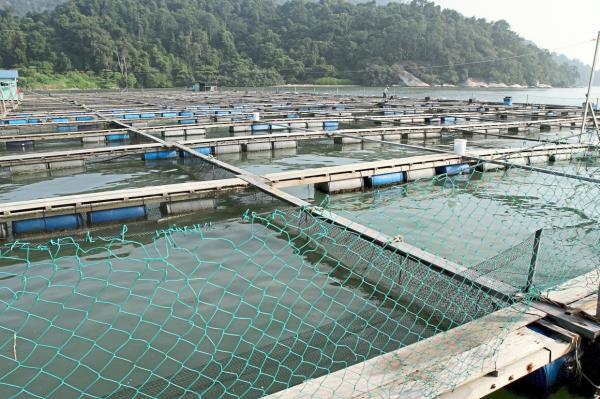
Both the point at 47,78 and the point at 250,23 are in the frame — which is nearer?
the point at 47,78

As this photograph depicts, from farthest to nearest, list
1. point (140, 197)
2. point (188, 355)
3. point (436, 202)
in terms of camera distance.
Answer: point (436, 202)
point (140, 197)
point (188, 355)

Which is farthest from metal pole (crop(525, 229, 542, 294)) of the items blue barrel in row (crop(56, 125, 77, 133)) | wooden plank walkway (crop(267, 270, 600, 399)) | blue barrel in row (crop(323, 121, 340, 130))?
blue barrel in row (crop(56, 125, 77, 133))

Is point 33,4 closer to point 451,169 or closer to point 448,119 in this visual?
point 448,119

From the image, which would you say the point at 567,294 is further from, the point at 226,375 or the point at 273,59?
the point at 273,59

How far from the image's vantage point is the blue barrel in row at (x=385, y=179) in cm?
952

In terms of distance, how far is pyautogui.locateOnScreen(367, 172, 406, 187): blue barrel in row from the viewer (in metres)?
9.52

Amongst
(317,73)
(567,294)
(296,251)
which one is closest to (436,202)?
(296,251)

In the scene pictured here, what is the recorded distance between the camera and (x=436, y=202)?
9062mm

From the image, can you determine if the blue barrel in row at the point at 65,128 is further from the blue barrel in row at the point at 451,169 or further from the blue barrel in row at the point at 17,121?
the blue barrel in row at the point at 451,169

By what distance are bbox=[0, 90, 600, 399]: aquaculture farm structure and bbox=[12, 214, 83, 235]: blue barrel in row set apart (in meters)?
0.02

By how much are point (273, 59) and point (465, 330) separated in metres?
88.1

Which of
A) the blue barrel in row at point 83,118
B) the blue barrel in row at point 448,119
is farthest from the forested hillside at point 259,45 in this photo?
the blue barrel in row at point 448,119

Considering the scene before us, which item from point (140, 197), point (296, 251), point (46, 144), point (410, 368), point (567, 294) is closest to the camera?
point (410, 368)

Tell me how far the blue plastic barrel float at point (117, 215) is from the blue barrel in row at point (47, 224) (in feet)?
0.68
